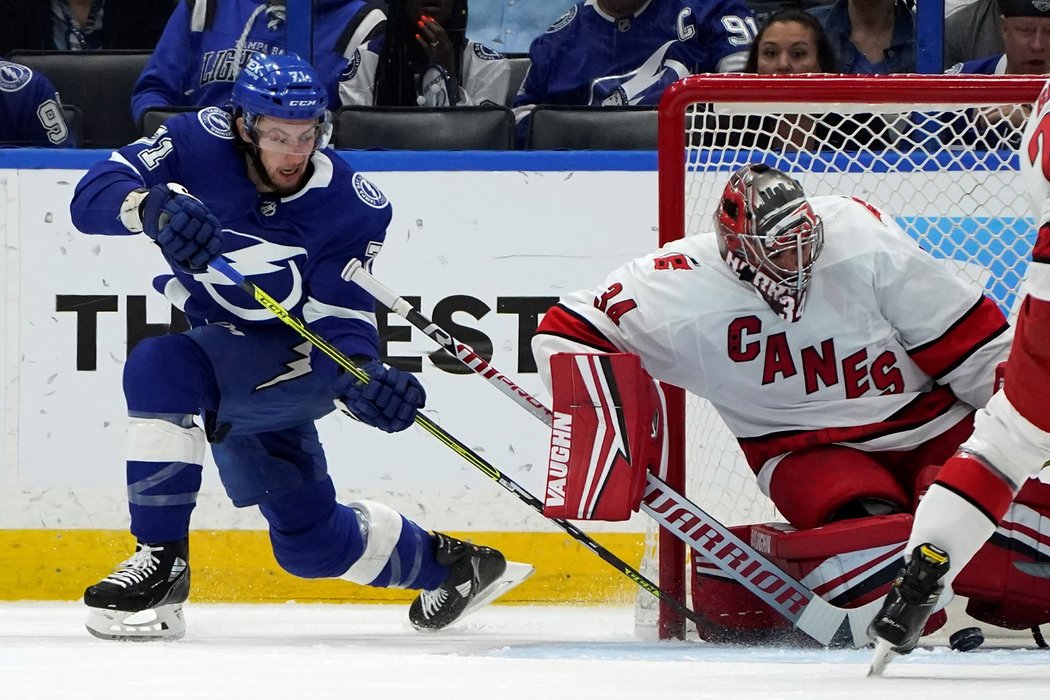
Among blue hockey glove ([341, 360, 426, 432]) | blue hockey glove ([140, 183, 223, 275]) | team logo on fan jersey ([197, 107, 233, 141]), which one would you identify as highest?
team logo on fan jersey ([197, 107, 233, 141])

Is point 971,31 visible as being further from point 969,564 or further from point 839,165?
point 969,564

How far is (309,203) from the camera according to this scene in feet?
9.57

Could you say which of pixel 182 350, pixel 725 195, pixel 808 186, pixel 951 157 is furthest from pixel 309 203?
pixel 951 157

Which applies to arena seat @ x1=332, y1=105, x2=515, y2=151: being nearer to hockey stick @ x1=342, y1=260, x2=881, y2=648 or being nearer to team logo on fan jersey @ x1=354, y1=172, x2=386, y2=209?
team logo on fan jersey @ x1=354, y1=172, x2=386, y2=209

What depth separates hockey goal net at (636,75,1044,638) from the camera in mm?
2883

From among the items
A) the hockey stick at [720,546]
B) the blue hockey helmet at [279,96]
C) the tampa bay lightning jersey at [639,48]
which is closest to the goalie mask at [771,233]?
the hockey stick at [720,546]

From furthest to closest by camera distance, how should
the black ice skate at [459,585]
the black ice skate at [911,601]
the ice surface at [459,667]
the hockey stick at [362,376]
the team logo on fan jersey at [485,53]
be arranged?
the team logo on fan jersey at [485,53] < the black ice skate at [459,585] < the hockey stick at [362,376] < the black ice skate at [911,601] < the ice surface at [459,667]

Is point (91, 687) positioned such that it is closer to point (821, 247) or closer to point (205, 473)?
point (821, 247)

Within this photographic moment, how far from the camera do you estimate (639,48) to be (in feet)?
12.3

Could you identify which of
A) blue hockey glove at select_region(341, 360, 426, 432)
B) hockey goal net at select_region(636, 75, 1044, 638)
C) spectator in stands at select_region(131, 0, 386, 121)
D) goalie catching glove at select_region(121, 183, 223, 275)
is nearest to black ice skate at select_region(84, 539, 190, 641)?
blue hockey glove at select_region(341, 360, 426, 432)

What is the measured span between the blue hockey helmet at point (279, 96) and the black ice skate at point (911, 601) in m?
1.35

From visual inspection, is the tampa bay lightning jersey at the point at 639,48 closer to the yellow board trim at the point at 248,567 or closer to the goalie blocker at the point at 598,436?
the yellow board trim at the point at 248,567

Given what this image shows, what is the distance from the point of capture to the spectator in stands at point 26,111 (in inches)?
148

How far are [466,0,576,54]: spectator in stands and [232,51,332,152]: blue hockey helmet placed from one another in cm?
106
